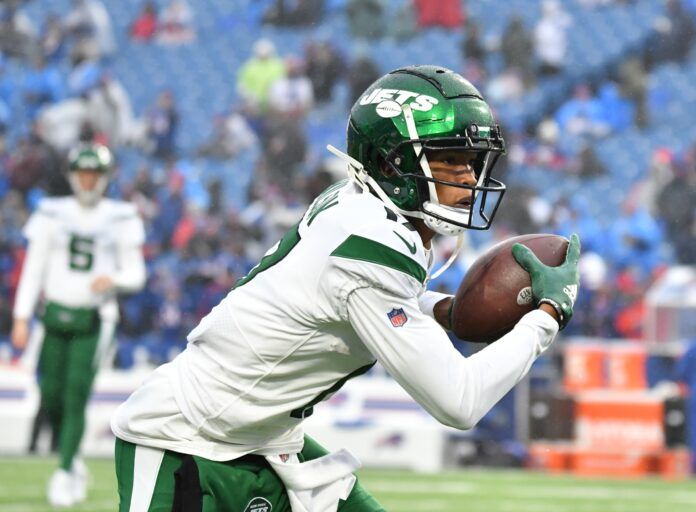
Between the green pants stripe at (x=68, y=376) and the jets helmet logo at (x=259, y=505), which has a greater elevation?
the jets helmet logo at (x=259, y=505)

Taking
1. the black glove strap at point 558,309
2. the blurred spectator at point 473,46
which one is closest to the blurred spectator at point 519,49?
the blurred spectator at point 473,46

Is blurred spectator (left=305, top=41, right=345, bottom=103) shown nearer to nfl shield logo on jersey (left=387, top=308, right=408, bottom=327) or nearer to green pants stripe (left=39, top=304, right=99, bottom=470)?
green pants stripe (left=39, top=304, right=99, bottom=470)

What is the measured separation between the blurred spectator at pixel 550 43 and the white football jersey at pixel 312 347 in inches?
429

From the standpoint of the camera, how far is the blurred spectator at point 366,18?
14047 millimetres

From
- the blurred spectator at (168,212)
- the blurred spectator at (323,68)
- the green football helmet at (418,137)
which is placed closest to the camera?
the green football helmet at (418,137)

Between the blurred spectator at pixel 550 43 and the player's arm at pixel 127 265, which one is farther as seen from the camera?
the blurred spectator at pixel 550 43

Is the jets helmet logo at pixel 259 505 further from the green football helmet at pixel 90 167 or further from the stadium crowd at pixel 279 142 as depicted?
the stadium crowd at pixel 279 142

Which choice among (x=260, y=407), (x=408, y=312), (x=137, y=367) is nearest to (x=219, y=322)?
(x=260, y=407)

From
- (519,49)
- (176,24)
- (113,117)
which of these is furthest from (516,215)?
(176,24)

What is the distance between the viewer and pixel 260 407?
8.29 ft

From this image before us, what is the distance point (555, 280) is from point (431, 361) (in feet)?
1.28

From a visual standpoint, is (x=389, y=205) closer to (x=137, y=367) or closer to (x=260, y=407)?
(x=260, y=407)

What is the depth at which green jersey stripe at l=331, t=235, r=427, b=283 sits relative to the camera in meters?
2.34

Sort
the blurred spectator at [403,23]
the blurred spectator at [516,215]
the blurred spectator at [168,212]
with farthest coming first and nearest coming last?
the blurred spectator at [403,23] → the blurred spectator at [168,212] → the blurred spectator at [516,215]
